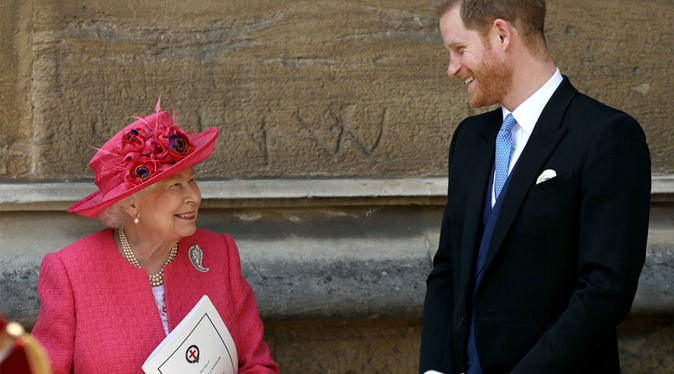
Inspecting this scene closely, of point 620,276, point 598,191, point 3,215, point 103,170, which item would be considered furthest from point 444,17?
point 3,215

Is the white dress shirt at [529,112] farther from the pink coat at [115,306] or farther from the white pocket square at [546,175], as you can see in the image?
the pink coat at [115,306]

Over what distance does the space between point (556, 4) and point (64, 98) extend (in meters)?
2.24

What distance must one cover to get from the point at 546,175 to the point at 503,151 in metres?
0.21

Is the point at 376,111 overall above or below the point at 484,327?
above

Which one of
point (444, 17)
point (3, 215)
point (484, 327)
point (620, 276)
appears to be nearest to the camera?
point (620, 276)

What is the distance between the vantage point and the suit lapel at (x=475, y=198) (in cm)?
197

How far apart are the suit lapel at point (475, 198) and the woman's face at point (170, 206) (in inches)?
32.6

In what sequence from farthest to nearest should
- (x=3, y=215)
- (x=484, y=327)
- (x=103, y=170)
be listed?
(x=3, y=215) < (x=103, y=170) < (x=484, y=327)

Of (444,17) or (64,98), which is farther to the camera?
(64,98)

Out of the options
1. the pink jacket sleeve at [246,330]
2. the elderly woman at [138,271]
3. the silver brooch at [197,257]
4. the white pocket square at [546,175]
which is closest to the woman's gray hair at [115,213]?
the elderly woman at [138,271]

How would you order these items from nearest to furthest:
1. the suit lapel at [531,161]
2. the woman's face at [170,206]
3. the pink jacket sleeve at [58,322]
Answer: the suit lapel at [531,161]
the pink jacket sleeve at [58,322]
the woman's face at [170,206]

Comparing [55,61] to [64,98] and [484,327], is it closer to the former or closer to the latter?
[64,98]

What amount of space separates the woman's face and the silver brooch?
0.11m

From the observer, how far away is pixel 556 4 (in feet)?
11.2
